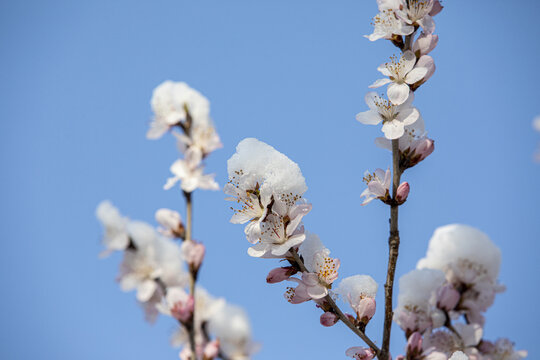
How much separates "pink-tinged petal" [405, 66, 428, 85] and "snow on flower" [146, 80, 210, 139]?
546 millimetres

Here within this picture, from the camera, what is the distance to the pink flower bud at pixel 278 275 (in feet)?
3.68

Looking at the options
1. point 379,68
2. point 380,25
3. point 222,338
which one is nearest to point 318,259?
point 222,338

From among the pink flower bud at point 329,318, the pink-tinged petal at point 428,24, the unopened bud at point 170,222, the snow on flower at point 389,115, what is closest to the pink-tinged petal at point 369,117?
the snow on flower at point 389,115

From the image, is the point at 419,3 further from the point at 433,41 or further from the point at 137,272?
the point at 137,272

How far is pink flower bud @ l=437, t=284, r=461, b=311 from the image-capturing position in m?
1.33

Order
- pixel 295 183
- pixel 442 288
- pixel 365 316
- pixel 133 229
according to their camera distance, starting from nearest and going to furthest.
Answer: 1. pixel 133 229
2. pixel 295 183
3. pixel 365 316
4. pixel 442 288

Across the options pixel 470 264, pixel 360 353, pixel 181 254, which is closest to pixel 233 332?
pixel 181 254

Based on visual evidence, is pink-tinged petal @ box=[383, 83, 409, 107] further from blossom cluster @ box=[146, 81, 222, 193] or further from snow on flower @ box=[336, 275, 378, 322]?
blossom cluster @ box=[146, 81, 222, 193]

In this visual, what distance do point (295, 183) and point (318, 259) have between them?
184mm

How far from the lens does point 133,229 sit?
80 cm

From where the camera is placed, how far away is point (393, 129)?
47.2 inches

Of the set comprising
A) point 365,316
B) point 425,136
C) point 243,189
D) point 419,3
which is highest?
point 419,3

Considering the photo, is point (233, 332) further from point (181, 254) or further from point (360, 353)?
point (360, 353)

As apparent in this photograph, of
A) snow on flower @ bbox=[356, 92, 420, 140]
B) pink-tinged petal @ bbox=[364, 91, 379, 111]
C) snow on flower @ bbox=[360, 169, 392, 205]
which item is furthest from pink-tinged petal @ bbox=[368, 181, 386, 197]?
pink-tinged petal @ bbox=[364, 91, 379, 111]
